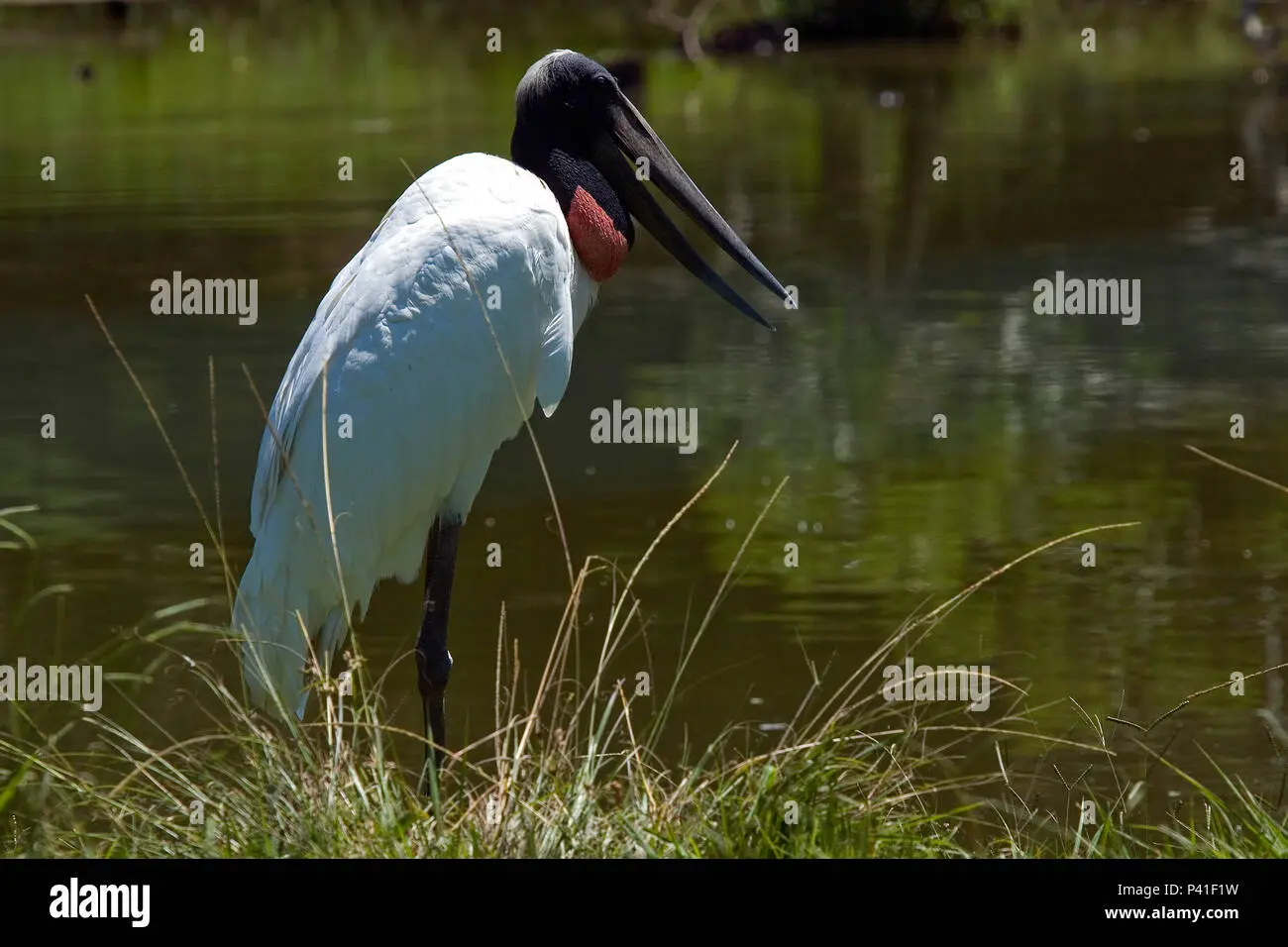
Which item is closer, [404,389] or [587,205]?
[404,389]

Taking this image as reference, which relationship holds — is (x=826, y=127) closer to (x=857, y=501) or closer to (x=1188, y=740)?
(x=857, y=501)

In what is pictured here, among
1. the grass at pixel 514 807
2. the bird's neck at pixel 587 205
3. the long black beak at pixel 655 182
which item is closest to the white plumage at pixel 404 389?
the bird's neck at pixel 587 205

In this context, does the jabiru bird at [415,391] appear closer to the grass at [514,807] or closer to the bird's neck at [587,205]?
the bird's neck at [587,205]

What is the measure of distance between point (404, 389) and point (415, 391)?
0.03 m

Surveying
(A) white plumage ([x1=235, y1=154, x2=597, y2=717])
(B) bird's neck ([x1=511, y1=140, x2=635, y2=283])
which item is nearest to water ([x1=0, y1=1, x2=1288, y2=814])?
(A) white plumage ([x1=235, y1=154, x2=597, y2=717])

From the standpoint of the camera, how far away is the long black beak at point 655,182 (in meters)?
5.76

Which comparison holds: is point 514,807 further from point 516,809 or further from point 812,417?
point 812,417

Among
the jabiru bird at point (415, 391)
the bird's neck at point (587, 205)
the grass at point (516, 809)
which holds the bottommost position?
the grass at point (516, 809)

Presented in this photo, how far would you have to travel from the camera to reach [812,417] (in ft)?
30.9

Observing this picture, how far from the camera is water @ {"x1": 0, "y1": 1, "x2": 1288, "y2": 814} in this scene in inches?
259

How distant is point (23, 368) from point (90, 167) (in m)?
8.50

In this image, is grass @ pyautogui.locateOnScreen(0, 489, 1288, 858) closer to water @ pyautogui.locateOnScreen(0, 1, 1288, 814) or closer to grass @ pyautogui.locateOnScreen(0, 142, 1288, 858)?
grass @ pyautogui.locateOnScreen(0, 142, 1288, 858)

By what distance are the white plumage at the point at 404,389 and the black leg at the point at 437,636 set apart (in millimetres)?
102

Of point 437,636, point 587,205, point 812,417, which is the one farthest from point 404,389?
point 812,417
